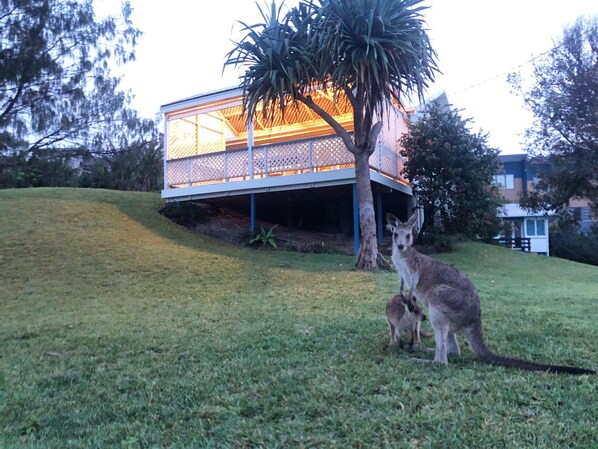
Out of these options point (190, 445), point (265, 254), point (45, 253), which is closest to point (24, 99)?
point (45, 253)

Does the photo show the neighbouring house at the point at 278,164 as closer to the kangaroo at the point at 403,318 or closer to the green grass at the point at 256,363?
the green grass at the point at 256,363

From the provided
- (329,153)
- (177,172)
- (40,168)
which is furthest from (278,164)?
(40,168)

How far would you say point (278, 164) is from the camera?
14648 millimetres

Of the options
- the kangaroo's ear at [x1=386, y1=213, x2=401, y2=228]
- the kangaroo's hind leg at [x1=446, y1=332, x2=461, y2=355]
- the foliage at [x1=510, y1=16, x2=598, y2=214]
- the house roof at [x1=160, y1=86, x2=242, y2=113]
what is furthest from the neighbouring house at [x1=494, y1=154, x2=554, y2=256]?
the kangaroo's hind leg at [x1=446, y1=332, x2=461, y2=355]

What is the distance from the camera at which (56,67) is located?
12.1m

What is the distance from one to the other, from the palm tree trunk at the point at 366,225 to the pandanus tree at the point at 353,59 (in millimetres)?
24

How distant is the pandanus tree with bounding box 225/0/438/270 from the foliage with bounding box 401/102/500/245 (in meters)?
4.14

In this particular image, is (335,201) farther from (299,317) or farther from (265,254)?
(299,317)

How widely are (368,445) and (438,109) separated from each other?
15086mm

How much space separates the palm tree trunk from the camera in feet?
37.7

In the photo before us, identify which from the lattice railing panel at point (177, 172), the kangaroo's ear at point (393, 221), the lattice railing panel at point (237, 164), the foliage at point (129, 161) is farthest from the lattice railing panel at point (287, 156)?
the foliage at point (129, 161)

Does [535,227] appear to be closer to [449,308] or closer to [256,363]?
[449,308]

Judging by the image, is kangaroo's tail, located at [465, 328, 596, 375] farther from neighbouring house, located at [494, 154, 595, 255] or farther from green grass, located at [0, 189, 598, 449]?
neighbouring house, located at [494, 154, 595, 255]

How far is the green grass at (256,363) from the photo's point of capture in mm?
3266
